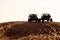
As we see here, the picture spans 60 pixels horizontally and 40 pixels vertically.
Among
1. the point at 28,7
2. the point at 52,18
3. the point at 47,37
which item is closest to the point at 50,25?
the point at 47,37

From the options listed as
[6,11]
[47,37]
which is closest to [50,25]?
[47,37]

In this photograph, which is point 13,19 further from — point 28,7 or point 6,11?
point 28,7

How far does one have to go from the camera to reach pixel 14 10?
71.7 inches

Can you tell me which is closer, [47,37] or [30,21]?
[47,37]

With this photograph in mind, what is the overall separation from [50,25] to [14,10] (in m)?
0.60

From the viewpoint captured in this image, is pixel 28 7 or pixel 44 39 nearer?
pixel 44 39

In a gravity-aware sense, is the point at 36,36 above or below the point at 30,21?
below

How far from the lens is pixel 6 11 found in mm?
1822

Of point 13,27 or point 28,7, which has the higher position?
point 28,7

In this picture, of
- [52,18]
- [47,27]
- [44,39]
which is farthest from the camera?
[52,18]

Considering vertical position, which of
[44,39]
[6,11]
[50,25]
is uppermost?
[6,11]

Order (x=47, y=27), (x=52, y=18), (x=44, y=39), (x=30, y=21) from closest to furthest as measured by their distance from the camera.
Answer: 1. (x=44, y=39)
2. (x=47, y=27)
3. (x=30, y=21)
4. (x=52, y=18)

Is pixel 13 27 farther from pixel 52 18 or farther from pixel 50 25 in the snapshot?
pixel 52 18

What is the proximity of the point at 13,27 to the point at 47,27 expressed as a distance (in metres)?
0.35
